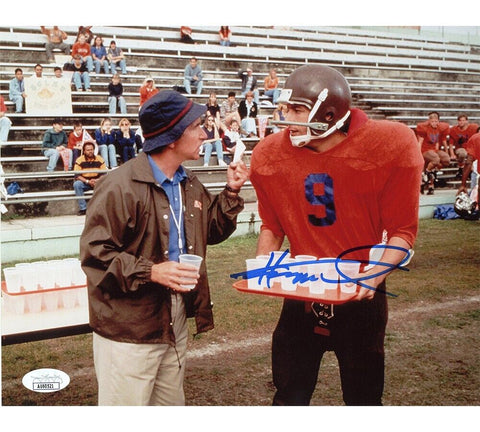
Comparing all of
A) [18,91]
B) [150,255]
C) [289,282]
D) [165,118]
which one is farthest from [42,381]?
[18,91]

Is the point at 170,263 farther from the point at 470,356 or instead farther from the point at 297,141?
the point at 470,356

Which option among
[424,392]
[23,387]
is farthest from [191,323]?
[424,392]

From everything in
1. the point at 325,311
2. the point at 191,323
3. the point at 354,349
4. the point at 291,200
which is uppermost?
the point at 291,200

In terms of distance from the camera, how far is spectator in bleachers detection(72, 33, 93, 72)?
827cm

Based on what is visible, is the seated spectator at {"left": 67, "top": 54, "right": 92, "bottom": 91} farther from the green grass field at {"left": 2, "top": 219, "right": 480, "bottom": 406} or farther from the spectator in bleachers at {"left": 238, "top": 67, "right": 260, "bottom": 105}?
the green grass field at {"left": 2, "top": 219, "right": 480, "bottom": 406}

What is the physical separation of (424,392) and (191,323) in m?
2.11

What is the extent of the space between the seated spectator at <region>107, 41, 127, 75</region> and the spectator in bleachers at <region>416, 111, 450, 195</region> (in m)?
4.16

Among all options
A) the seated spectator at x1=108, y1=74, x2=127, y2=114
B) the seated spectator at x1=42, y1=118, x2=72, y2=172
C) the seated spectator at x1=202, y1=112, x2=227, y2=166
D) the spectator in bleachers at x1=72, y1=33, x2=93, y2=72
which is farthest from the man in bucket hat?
the spectator in bleachers at x1=72, y1=33, x2=93, y2=72

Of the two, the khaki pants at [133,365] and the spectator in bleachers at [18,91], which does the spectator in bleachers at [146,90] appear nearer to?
the spectator in bleachers at [18,91]

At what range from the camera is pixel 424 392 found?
3682mm

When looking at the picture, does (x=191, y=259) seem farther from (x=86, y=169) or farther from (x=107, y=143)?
(x=86, y=169)

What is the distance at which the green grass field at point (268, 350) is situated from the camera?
3686 millimetres

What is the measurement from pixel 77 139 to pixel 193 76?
72.0 inches
